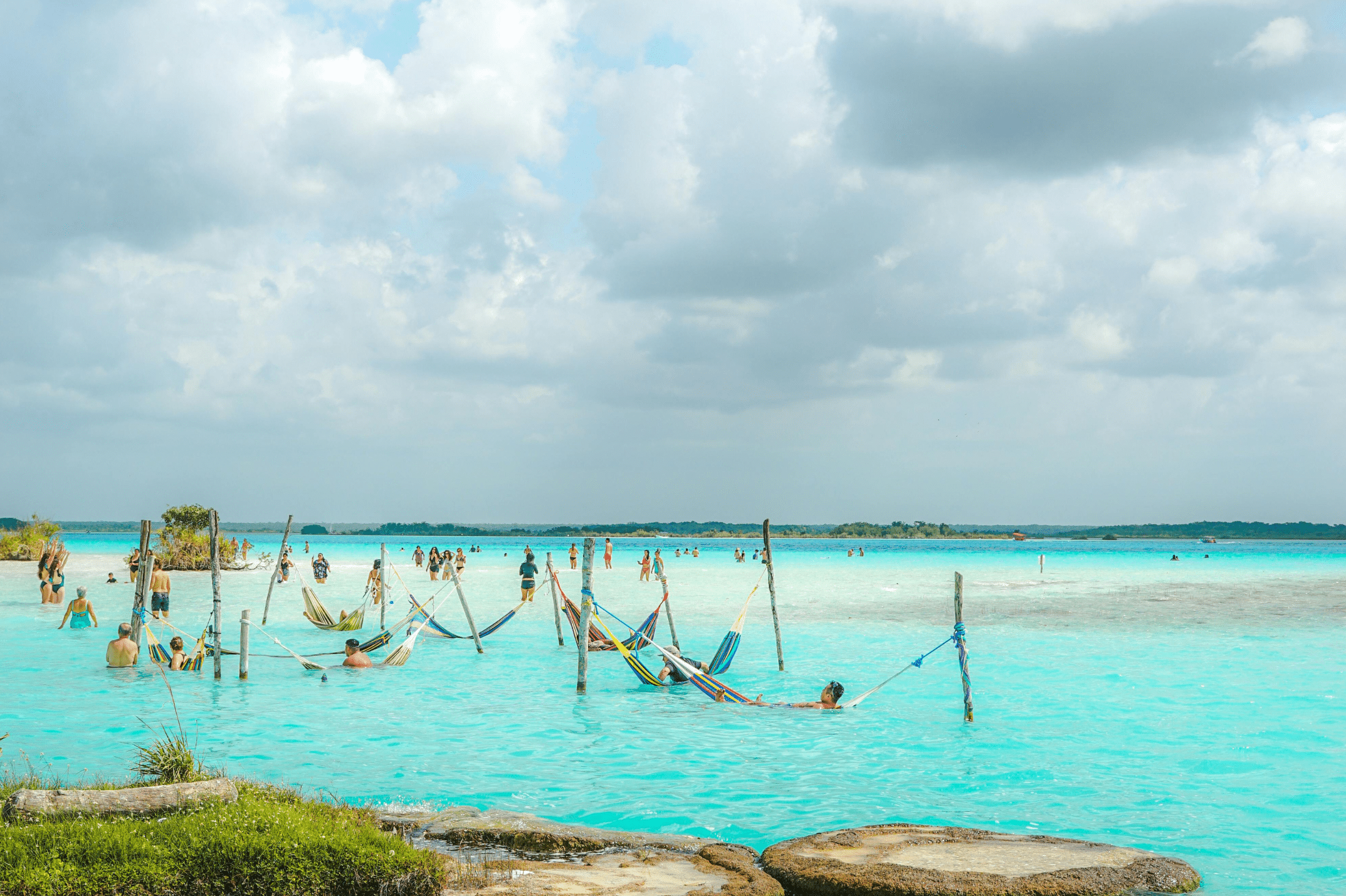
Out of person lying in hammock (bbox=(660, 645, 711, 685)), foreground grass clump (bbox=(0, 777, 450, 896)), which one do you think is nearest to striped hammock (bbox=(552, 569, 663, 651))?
person lying in hammock (bbox=(660, 645, 711, 685))

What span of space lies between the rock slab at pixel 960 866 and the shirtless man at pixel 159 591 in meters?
20.6

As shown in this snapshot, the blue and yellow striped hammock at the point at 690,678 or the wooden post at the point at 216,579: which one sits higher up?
the wooden post at the point at 216,579

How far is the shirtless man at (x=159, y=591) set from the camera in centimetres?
2195

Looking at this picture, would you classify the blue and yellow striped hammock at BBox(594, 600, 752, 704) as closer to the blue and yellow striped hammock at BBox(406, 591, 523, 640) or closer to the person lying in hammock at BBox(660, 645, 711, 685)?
the person lying in hammock at BBox(660, 645, 711, 685)

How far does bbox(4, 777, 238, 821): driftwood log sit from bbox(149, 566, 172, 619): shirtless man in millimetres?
18074

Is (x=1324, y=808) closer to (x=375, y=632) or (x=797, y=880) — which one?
(x=797, y=880)

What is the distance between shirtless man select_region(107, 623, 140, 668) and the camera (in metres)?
15.6

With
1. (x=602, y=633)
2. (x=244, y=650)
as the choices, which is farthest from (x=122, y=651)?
(x=602, y=633)

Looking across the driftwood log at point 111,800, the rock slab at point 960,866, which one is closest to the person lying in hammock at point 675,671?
the rock slab at point 960,866

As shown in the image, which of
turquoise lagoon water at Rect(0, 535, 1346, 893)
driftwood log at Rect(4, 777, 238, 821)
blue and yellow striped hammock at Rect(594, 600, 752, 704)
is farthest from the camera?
blue and yellow striped hammock at Rect(594, 600, 752, 704)

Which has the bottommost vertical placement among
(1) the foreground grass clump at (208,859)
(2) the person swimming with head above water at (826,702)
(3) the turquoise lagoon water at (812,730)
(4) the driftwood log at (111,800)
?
(3) the turquoise lagoon water at (812,730)

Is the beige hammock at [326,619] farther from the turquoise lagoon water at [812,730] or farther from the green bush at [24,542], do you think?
the green bush at [24,542]

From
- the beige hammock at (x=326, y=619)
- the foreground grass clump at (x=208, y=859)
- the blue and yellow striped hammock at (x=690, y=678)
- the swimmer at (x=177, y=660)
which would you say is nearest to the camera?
the foreground grass clump at (x=208, y=859)

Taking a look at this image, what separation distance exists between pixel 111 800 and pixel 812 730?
26.4 ft
